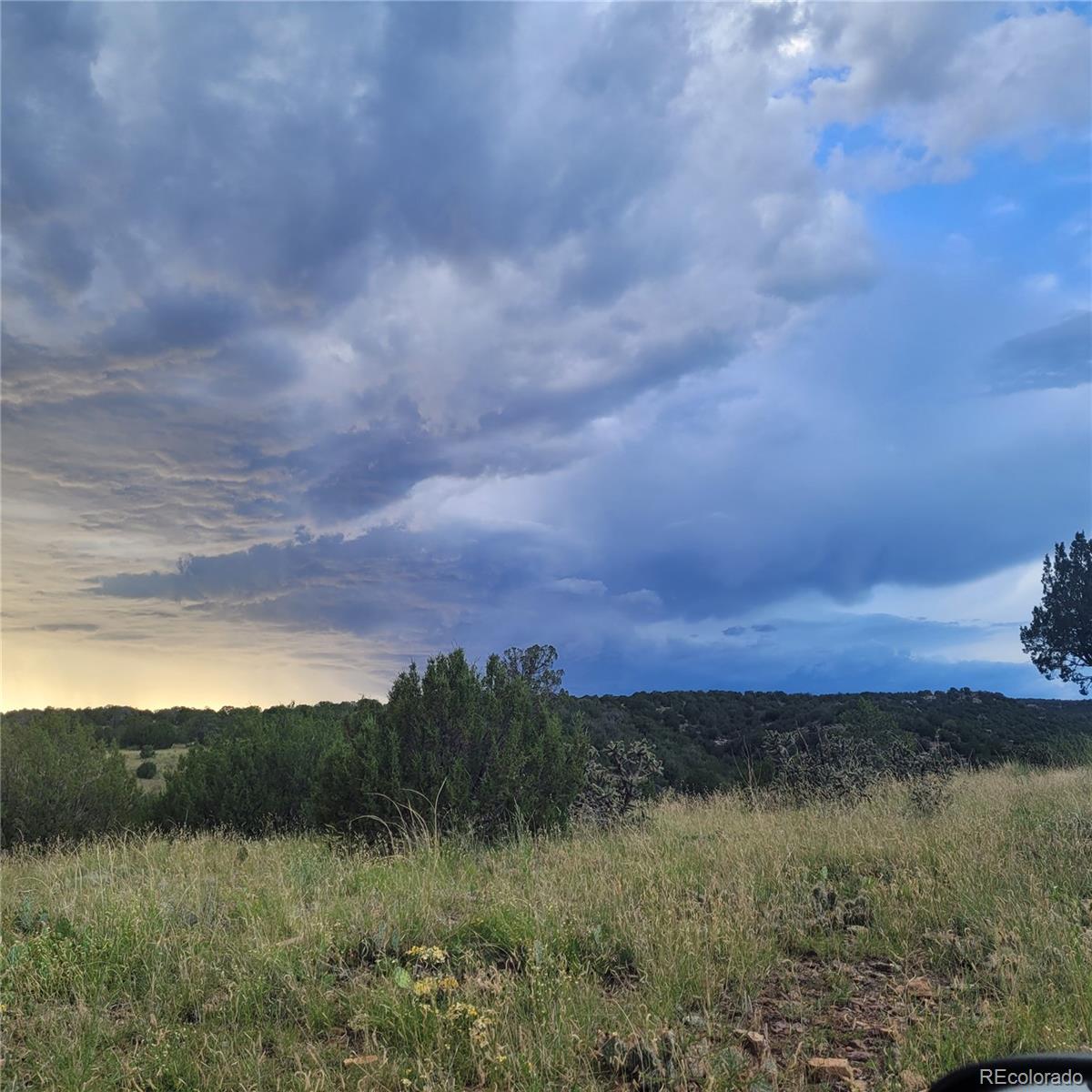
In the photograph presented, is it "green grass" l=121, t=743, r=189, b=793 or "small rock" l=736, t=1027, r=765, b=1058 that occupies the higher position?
"small rock" l=736, t=1027, r=765, b=1058

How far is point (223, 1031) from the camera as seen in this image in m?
4.65

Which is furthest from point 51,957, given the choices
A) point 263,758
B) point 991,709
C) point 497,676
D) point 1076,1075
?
point 991,709

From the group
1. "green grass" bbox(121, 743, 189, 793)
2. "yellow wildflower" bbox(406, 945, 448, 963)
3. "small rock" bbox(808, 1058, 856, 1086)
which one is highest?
"yellow wildflower" bbox(406, 945, 448, 963)

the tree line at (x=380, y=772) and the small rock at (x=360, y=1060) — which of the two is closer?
the small rock at (x=360, y=1060)

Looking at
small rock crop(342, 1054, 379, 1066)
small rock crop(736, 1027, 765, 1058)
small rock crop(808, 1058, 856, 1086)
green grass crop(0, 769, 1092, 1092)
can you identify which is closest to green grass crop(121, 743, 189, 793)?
green grass crop(0, 769, 1092, 1092)

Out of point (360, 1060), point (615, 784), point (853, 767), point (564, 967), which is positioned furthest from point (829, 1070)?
point (853, 767)

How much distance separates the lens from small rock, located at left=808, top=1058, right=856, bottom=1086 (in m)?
4.05

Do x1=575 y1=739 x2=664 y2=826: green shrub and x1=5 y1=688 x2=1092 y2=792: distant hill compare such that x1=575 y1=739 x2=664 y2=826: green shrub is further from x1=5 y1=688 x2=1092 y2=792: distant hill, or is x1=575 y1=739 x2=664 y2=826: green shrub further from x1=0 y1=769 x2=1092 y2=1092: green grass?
x1=0 y1=769 x2=1092 y2=1092: green grass

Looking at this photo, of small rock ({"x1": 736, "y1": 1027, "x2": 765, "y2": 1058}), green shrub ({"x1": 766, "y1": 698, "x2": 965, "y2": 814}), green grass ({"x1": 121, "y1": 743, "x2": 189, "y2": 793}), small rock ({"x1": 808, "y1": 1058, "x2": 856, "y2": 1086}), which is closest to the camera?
small rock ({"x1": 808, "y1": 1058, "x2": 856, "y2": 1086})

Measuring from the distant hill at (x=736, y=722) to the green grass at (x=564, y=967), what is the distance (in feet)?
35.2

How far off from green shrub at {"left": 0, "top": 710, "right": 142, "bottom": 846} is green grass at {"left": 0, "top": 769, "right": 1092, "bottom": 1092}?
1021 centimetres

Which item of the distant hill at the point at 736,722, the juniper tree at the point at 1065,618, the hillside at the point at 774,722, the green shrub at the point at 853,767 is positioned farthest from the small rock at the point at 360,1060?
the juniper tree at the point at 1065,618

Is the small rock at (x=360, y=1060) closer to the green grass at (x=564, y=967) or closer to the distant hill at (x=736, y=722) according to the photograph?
the green grass at (x=564, y=967)

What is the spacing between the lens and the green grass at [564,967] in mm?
4254
